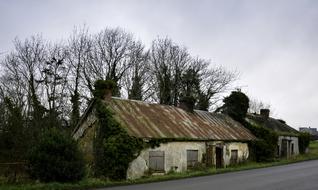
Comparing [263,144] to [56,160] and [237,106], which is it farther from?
[56,160]

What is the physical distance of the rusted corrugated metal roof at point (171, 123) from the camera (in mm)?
29266

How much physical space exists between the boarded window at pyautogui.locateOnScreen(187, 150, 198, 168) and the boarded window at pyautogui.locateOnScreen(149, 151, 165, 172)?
10.1 feet

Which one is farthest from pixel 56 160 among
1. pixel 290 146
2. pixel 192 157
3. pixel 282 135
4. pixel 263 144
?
pixel 290 146

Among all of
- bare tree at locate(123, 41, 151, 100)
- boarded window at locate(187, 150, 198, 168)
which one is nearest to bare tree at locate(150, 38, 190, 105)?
bare tree at locate(123, 41, 151, 100)

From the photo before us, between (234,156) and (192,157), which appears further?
(234,156)

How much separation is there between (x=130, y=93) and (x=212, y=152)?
19.3 m

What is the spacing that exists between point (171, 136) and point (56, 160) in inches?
421

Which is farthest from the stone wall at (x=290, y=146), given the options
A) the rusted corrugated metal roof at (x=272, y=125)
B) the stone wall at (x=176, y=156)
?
the stone wall at (x=176, y=156)

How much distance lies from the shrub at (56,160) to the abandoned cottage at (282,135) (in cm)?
2752

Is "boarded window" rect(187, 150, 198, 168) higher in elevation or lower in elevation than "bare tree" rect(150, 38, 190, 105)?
lower

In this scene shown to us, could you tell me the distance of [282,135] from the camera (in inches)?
1880

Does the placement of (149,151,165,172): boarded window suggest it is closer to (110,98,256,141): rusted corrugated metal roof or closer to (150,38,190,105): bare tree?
(110,98,256,141): rusted corrugated metal roof

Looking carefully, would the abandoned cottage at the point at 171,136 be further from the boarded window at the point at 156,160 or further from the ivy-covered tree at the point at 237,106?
the ivy-covered tree at the point at 237,106

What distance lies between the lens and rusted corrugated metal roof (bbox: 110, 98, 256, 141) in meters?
29.3
